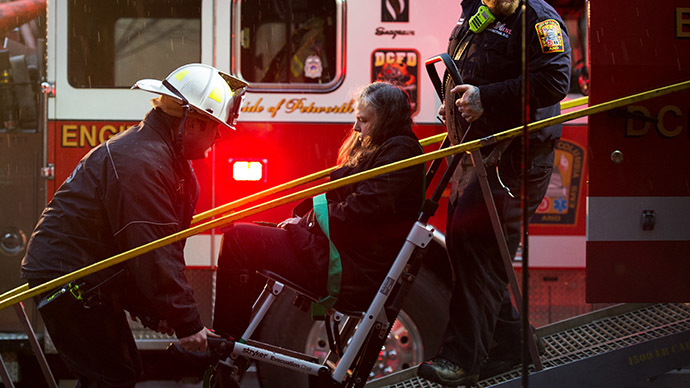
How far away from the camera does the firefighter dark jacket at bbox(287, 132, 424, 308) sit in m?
2.93

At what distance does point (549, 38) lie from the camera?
2918mm

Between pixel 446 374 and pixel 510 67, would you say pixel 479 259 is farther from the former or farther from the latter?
pixel 510 67

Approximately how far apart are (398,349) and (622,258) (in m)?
1.38

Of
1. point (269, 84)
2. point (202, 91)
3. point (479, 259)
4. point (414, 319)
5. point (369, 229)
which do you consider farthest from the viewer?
point (269, 84)

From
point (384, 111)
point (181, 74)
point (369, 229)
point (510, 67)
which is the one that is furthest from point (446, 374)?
point (181, 74)

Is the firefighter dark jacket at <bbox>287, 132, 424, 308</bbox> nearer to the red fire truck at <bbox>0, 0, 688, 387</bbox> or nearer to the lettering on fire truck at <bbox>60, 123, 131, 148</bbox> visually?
the red fire truck at <bbox>0, 0, 688, 387</bbox>

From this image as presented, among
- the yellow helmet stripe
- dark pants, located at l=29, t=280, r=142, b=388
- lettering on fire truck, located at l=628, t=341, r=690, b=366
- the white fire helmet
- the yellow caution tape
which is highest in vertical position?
the yellow helmet stripe

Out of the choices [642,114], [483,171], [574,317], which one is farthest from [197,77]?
[574,317]

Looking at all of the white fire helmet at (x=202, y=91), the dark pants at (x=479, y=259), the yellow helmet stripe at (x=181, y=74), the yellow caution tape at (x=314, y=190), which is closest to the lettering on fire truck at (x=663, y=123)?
the yellow caution tape at (x=314, y=190)

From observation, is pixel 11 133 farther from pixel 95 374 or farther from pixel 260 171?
pixel 95 374

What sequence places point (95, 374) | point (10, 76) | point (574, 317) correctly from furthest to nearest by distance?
point (10, 76) < point (574, 317) < point (95, 374)

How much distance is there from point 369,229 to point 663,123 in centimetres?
130

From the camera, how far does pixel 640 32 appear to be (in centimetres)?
300

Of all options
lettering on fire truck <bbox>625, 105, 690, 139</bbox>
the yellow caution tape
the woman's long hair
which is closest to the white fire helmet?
the yellow caution tape
